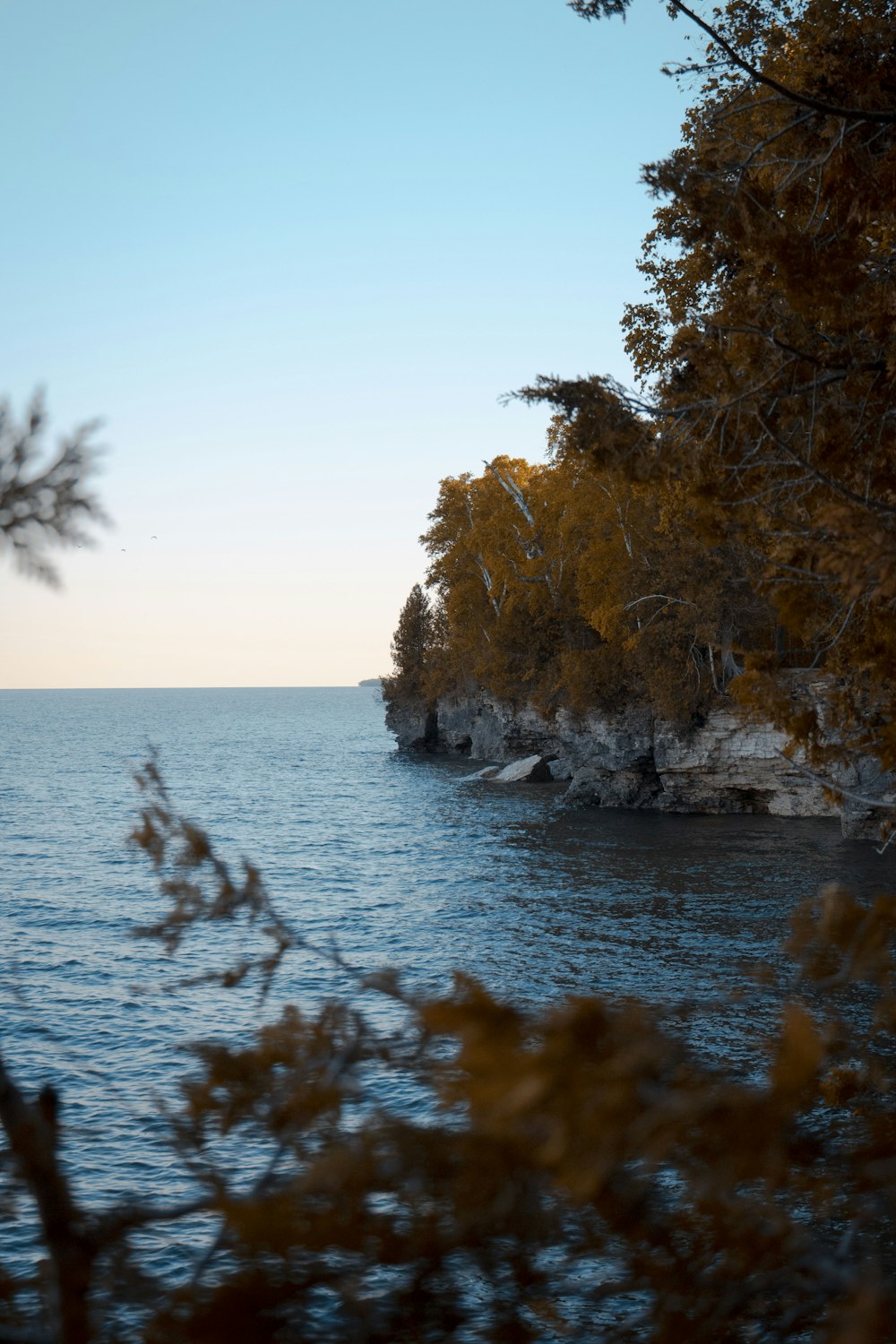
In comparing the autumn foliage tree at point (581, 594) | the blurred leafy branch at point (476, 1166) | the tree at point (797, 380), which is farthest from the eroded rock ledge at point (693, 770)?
the blurred leafy branch at point (476, 1166)

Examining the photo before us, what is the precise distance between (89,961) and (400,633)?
5730 centimetres

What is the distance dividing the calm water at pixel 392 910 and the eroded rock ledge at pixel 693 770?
3.75 ft

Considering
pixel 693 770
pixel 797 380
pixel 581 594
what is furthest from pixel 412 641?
pixel 797 380

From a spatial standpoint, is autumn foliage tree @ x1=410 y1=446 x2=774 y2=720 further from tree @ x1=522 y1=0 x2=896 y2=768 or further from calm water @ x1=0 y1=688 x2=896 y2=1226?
tree @ x1=522 y1=0 x2=896 y2=768

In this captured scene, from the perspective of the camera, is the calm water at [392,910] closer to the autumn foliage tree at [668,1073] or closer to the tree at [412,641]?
the autumn foliage tree at [668,1073]

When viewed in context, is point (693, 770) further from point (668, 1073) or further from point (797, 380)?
point (668, 1073)

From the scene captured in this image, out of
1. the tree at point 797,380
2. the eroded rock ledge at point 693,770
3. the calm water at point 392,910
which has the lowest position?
the calm water at point 392,910

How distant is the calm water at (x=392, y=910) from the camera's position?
48.4ft

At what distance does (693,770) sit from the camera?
123 feet

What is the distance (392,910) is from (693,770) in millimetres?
16262

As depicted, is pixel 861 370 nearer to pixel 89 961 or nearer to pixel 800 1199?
pixel 800 1199

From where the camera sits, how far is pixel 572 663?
1706 inches

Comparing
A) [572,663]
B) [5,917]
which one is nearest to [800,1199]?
[5,917]

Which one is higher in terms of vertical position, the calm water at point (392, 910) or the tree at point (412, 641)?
the tree at point (412, 641)
